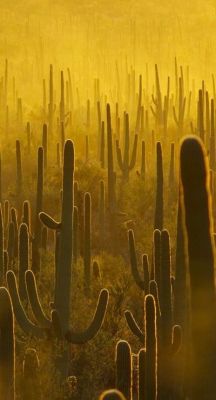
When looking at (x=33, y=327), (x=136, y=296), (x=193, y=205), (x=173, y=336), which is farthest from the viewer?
(x=136, y=296)

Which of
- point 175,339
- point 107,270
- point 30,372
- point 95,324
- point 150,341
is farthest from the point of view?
point 107,270

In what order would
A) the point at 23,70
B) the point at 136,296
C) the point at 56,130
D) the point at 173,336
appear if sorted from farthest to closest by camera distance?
1. the point at 23,70
2. the point at 56,130
3. the point at 136,296
4. the point at 173,336

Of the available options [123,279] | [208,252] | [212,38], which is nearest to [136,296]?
[123,279]

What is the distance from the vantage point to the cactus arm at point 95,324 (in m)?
7.25

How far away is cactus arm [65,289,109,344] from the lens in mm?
7246

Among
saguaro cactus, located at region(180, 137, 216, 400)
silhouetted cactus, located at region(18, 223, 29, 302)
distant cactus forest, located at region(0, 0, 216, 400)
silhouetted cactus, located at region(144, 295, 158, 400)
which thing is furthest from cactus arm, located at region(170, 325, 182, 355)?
saguaro cactus, located at region(180, 137, 216, 400)

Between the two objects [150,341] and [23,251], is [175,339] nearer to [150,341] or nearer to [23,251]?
[150,341]

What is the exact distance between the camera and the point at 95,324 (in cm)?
760

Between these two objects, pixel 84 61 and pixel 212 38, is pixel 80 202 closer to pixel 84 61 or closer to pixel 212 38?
pixel 84 61

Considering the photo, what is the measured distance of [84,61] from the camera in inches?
2270

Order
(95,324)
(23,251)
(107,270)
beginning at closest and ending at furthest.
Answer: (95,324), (23,251), (107,270)

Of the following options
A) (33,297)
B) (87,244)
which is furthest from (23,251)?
(87,244)

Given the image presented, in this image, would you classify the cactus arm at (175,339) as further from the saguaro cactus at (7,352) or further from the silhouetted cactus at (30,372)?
the saguaro cactus at (7,352)

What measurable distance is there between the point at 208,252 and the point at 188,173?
0.29 metres
